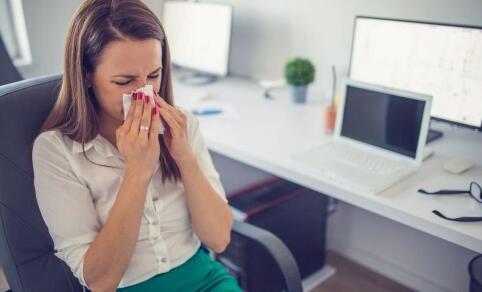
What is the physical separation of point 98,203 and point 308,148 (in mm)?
714

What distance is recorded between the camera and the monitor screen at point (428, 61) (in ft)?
4.46

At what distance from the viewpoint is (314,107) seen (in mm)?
1861

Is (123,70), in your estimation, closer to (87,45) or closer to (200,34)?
(87,45)

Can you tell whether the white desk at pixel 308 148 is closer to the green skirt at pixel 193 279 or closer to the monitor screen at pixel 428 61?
the monitor screen at pixel 428 61

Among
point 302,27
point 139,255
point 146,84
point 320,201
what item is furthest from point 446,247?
point 146,84

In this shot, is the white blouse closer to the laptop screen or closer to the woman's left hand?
the woman's left hand

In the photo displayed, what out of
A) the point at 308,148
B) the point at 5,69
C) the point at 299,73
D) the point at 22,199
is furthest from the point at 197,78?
the point at 22,199

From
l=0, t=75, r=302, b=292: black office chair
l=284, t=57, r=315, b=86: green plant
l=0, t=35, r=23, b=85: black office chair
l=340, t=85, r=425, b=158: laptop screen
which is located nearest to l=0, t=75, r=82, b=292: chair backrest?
l=0, t=75, r=302, b=292: black office chair

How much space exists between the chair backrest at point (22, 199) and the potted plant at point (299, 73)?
1.06m

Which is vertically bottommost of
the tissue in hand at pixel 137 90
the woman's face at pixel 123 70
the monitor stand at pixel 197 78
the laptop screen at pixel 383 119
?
the monitor stand at pixel 197 78

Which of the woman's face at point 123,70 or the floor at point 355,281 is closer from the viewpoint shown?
the woman's face at point 123,70

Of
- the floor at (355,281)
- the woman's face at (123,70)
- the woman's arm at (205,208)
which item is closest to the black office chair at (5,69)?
the woman's face at (123,70)

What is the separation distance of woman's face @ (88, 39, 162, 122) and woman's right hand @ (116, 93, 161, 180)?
38mm

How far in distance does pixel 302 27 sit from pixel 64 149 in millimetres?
1302
